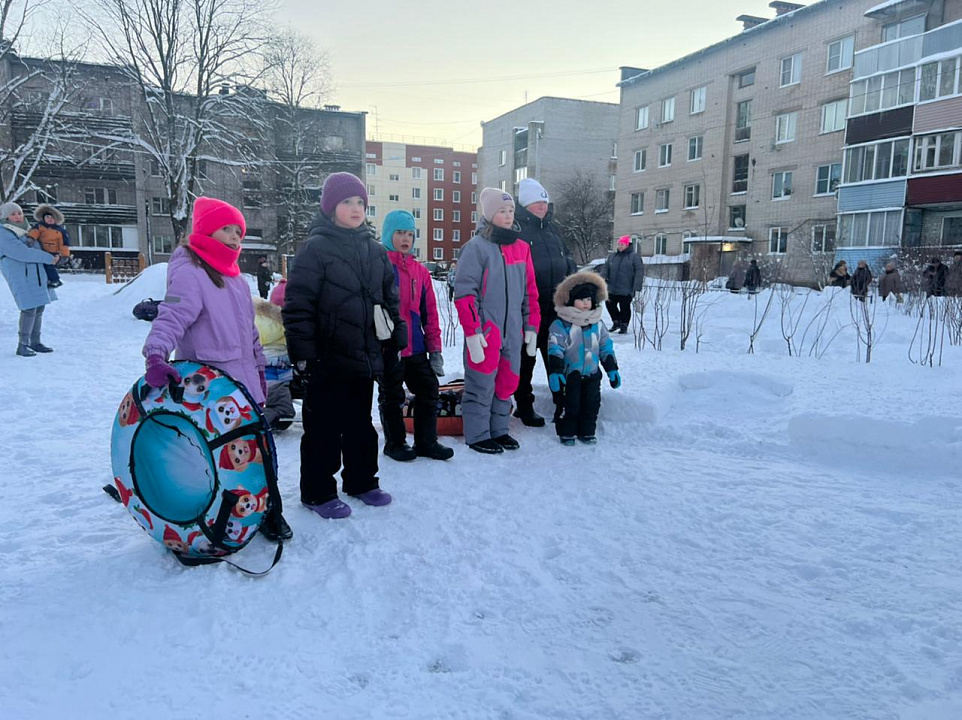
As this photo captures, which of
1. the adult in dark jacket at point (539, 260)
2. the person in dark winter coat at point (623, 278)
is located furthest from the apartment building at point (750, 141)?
the adult in dark jacket at point (539, 260)

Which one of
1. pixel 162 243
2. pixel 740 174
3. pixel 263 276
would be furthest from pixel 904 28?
pixel 162 243

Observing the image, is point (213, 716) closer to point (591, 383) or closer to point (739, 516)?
point (739, 516)

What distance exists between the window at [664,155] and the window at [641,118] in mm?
2139

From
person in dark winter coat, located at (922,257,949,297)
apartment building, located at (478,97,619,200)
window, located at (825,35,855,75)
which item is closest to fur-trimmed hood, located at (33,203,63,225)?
person in dark winter coat, located at (922,257,949,297)

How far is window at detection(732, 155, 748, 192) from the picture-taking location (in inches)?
1275

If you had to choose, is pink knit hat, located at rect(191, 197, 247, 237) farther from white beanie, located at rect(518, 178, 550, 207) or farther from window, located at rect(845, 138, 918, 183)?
window, located at rect(845, 138, 918, 183)

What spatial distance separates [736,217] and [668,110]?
835 cm

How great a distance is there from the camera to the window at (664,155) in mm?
36719

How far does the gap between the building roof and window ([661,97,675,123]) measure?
1.72 m

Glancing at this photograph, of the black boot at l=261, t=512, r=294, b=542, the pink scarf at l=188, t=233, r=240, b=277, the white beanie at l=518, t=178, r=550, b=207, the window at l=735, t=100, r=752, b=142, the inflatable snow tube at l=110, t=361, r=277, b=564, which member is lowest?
the black boot at l=261, t=512, r=294, b=542

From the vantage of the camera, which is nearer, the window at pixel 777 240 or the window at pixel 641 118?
the window at pixel 777 240

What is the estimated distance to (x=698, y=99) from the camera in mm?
34875

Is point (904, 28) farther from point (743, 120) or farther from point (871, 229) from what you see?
point (743, 120)

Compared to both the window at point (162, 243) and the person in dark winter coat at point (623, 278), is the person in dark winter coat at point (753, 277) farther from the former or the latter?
the window at point (162, 243)
